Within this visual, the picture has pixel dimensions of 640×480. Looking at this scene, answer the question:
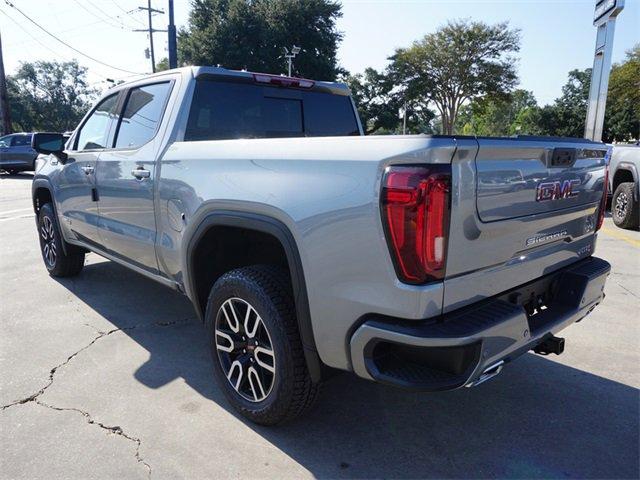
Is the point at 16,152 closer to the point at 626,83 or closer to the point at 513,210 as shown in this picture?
the point at 513,210

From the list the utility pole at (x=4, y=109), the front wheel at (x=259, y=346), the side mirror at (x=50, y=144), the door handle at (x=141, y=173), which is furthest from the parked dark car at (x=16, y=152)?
the front wheel at (x=259, y=346)

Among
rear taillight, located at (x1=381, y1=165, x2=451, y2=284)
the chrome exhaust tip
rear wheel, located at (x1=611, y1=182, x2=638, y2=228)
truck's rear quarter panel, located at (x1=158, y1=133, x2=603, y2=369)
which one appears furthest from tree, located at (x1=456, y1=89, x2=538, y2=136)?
rear taillight, located at (x1=381, y1=165, x2=451, y2=284)

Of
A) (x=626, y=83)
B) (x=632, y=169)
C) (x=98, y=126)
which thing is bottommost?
(x=632, y=169)

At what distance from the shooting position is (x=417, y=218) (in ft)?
5.98

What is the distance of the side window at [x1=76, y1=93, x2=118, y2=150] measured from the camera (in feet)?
13.4

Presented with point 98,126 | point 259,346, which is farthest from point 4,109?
point 259,346

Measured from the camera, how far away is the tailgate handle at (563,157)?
232 cm

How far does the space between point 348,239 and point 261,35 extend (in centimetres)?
3661

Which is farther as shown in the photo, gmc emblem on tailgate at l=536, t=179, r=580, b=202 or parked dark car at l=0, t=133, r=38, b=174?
parked dark car at l=0, t=133, r=38, b=174

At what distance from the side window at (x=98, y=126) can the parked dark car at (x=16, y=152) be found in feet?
56.2

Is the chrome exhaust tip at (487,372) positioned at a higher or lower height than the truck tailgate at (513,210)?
lower

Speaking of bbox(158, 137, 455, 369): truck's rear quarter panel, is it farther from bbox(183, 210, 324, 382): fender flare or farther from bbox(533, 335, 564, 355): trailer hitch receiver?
bbox(533, 335, 564, 355): trailer hitch receiver

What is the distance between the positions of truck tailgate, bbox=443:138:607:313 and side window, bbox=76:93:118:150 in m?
3.19

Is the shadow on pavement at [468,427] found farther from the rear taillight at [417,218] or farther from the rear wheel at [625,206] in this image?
the rear wheel at [625,206]
